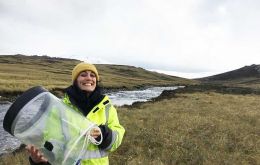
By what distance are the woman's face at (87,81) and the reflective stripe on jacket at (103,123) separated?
22 centimetres

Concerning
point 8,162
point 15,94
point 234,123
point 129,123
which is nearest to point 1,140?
point 129,123

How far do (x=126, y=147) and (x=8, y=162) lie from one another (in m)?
3.70

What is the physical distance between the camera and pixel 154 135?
14086mm

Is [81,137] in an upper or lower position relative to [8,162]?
upper

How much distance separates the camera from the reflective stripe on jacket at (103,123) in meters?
4.39

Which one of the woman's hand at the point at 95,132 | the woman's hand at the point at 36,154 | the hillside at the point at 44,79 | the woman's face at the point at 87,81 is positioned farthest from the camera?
the hillside at the point at 44,79

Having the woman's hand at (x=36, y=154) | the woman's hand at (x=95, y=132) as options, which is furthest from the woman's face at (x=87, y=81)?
the woman's hand at (x=36, y=154)

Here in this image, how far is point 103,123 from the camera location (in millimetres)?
4602

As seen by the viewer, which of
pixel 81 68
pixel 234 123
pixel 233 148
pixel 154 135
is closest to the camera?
pixel 81 68

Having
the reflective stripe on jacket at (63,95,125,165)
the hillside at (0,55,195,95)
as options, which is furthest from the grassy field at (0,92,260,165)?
the reflective stripe on jacket at (63,95,125,165)

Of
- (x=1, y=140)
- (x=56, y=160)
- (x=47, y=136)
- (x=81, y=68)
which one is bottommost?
(x=1, y=140)

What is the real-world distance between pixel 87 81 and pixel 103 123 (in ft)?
1.91

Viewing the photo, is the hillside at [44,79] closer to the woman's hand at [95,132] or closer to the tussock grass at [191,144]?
the tussock grass at [191,144]

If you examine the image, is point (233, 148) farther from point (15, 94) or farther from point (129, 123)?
point (15, 94)
